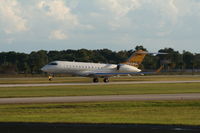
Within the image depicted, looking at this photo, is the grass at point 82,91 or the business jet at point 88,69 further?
the business jet at point 88,69

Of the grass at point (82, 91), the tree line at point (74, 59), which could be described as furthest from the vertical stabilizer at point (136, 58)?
the tree line at point (74, 59)

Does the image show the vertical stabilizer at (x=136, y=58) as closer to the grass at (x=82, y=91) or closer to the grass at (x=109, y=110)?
the grass at (x=82, y=91)

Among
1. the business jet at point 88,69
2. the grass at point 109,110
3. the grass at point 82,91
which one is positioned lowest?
the grass at point 109,110

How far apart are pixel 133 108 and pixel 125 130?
10.5m

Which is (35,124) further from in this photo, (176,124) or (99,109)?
(99,109)

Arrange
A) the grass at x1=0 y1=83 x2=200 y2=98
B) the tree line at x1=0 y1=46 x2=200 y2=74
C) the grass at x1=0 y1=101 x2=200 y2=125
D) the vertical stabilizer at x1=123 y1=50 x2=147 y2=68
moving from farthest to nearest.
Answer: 1. the tree line at x1=0 y1=46 x2=200 y2=74
2. the vertical stabilizer at x1=123 y1=50 x2=147 y2=68
3. the grass at x1=0 y1=83 x2=200 y2=98
4. the grass at x1=0 y1=101 x2=200 y2=125

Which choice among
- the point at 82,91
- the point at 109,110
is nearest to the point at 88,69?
the point at 82,91

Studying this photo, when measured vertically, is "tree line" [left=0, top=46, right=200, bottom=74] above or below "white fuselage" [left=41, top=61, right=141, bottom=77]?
above

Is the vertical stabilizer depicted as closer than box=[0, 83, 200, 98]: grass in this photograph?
No

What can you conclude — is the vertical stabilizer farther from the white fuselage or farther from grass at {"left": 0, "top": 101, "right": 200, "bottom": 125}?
grass at {"left": 0, "top": 101, "right": 200, "bottom": 125}

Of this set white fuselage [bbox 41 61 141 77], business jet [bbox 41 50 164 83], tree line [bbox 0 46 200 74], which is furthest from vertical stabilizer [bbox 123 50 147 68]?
tree line [bbox 0 46 200 74]

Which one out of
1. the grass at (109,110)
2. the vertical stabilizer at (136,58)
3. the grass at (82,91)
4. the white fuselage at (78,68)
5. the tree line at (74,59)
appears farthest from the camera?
the tree line at (74,59)

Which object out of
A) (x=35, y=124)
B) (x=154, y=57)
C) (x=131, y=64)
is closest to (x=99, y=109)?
(x=35, y=124)

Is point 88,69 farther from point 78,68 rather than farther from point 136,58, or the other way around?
point 136,58
